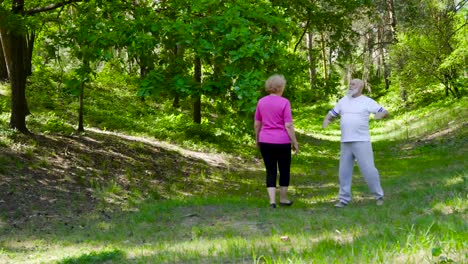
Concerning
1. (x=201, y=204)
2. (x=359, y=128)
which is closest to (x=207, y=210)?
(x=201, y=204)

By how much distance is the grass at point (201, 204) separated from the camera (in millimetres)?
4789

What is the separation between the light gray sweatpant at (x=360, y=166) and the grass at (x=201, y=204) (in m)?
0.34

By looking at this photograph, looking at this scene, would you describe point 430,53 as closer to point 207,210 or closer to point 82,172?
point 82,172

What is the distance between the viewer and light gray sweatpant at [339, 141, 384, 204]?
8.04 m

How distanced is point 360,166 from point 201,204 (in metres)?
2.87

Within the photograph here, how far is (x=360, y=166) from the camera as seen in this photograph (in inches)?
320

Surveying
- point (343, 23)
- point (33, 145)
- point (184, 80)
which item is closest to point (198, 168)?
point (33, 145)

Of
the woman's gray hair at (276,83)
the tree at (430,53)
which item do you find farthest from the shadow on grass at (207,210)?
the tree at (430,53)

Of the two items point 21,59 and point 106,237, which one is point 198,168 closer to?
point 21,59

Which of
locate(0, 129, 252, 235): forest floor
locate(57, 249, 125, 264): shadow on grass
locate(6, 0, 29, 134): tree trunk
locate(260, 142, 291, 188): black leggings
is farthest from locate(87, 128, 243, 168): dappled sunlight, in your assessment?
locate(57, 249, 125, 264): shadow on grass

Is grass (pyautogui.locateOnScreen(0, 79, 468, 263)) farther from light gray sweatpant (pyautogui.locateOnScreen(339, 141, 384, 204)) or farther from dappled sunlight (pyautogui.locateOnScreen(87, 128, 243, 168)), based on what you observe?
light gray sweatpant (pyautogui.locateOnScreen(339, 141, 384, 204))

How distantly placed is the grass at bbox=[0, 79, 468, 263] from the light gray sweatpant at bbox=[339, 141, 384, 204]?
34 cm

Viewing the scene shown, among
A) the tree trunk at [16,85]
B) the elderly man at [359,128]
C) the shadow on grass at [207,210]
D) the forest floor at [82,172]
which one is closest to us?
the shadow on grass at [207,210]

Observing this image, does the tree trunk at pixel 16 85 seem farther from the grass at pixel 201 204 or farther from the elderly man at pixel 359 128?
the elderly man at pixel 359 128
